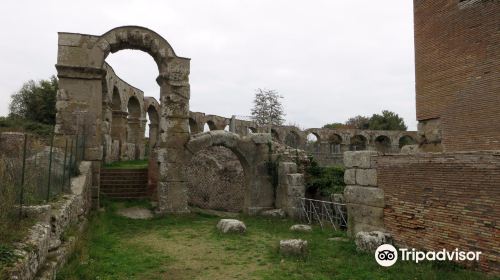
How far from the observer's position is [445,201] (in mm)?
6734

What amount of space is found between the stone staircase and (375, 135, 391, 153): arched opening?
115 feet

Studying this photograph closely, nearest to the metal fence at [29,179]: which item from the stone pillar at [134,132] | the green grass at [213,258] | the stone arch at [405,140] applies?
the green grass at [213,258]

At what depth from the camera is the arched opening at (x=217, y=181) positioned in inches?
625

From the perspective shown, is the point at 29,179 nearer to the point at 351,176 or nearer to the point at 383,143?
the point at 351,176

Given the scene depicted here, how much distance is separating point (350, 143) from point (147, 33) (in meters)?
33.2

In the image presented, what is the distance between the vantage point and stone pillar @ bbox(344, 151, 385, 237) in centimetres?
850

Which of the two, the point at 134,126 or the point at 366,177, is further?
Answer: the point at 134,126

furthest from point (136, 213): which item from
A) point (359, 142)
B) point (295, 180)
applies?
point (359, 142)

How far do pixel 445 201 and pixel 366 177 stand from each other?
2.26m

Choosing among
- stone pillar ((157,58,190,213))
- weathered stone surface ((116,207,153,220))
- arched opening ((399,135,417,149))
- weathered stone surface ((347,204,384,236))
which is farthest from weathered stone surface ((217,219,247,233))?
arched opening ((399,135,417,149))

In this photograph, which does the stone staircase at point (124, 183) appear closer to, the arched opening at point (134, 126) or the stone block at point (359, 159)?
the stone block at point (359, 159)

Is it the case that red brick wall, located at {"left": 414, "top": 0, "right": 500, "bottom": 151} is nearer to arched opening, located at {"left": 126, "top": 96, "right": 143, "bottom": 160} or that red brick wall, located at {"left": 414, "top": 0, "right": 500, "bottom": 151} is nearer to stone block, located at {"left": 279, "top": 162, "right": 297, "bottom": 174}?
stone block, located at {"left": 279, "top": 162, "right": 297, "bottom": 174}

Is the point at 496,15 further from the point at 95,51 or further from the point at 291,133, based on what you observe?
the point at 291,133

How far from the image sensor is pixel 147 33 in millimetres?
13148
